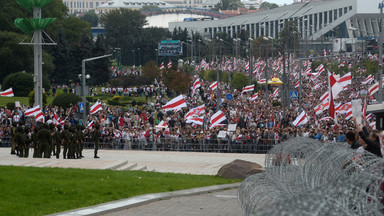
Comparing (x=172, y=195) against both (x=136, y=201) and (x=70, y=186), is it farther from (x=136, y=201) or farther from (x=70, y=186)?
(x=70, y=186)

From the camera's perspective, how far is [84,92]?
39.6 m

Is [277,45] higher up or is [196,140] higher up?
[277,45]

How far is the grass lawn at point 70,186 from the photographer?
14.0m

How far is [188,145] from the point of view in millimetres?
31984

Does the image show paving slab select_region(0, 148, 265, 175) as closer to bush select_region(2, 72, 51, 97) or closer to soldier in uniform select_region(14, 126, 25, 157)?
soldier in uniform select_region(14, 126, 25, 157)

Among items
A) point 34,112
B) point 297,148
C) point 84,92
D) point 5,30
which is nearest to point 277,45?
point 5,30

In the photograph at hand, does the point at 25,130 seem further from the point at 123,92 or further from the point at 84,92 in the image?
the point at 123,92

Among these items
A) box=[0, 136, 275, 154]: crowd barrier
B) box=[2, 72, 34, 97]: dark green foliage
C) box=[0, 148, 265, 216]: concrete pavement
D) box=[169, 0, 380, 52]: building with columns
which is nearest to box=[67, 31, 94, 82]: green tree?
box=[2, 72, 34, 97]: dark green foliage

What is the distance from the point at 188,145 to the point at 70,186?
53.1 ft

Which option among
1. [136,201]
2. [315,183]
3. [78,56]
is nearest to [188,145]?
[136,201]

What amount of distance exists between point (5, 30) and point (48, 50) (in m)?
12.9

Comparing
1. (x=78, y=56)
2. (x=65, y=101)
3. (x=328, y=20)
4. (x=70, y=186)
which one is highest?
(x=328, y=20)

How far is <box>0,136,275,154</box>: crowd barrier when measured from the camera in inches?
1196

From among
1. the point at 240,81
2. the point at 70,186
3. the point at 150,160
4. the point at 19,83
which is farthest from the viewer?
the point at 240,81
